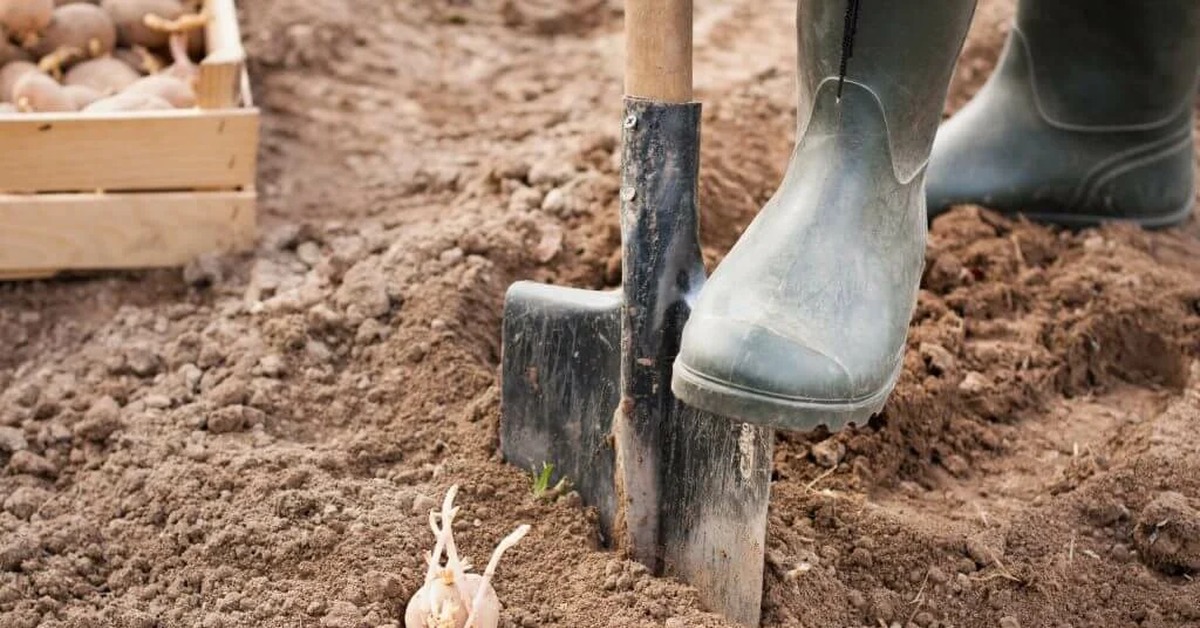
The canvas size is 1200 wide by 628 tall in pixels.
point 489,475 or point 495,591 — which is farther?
point 489,475

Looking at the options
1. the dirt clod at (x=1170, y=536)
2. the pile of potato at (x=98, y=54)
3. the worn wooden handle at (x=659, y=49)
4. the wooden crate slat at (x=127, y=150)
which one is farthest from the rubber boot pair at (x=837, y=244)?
the pile of potato at (x=98, y=54)

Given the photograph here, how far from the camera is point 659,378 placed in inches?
75.4

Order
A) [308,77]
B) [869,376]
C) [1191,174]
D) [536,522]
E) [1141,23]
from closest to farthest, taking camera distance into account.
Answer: [869,376]
[536,522]
[1141,23]
[1191,174]
[308,77]

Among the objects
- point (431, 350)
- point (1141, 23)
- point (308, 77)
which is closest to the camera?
point (431, 350)

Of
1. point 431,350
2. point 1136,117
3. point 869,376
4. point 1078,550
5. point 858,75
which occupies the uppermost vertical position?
point 858,75

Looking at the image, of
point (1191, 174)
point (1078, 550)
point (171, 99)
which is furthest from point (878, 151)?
point (171, 99)

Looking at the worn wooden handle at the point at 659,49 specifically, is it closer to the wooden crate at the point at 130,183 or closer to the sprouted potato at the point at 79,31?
the wooden crate at the point at 130,183

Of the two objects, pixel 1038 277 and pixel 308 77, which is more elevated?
pixel 308 77

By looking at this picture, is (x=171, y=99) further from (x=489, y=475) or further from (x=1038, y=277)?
(x=1038, y=277)

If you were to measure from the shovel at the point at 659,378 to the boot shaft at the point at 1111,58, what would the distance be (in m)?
1.26

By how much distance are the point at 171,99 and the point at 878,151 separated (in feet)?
5.33

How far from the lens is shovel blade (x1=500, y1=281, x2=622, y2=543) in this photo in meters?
2.01

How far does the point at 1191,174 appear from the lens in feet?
9.81

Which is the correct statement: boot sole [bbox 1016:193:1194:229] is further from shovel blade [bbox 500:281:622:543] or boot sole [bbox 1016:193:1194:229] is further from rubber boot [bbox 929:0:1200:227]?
shovel blade [bbox 500:281:622:543]
